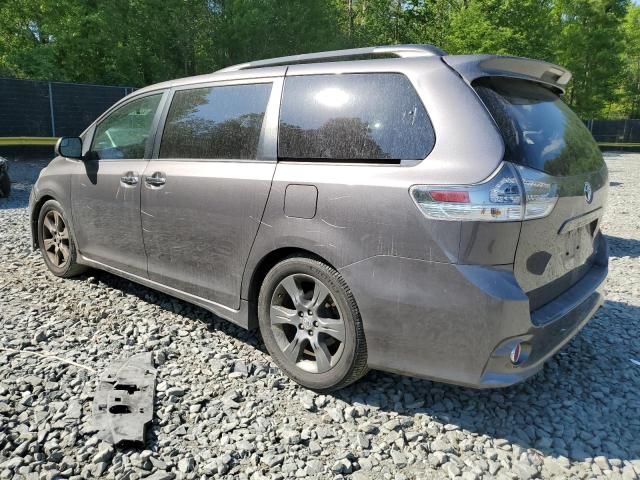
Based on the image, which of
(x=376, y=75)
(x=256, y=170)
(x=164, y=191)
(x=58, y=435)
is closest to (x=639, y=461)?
(x=376, y=75)

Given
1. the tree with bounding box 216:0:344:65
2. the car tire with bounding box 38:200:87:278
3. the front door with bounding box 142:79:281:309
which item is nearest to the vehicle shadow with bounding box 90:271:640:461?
the front door with bounding box 142:79:281:309

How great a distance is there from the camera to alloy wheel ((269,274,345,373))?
9.45 feet

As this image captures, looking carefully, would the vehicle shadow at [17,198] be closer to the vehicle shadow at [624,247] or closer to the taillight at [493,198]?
the taillight at [493,198]

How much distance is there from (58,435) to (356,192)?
197cm

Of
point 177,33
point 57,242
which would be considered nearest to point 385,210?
point 57,242

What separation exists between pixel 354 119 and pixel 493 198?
0.89 m

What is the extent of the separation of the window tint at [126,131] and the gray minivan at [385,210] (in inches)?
9.0

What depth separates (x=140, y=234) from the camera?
3.89 meters

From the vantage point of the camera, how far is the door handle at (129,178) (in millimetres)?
3876

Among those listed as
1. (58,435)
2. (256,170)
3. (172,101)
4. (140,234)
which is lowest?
(58,435)

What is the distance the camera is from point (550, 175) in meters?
2.49

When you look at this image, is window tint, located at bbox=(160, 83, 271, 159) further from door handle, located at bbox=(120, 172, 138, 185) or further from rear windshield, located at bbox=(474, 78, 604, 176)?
rear windshield, located at bbox=(474, 78, 604, 176)

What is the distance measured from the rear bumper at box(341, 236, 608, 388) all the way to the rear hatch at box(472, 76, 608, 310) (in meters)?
0.15

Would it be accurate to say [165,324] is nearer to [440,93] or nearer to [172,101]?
[172,101]
